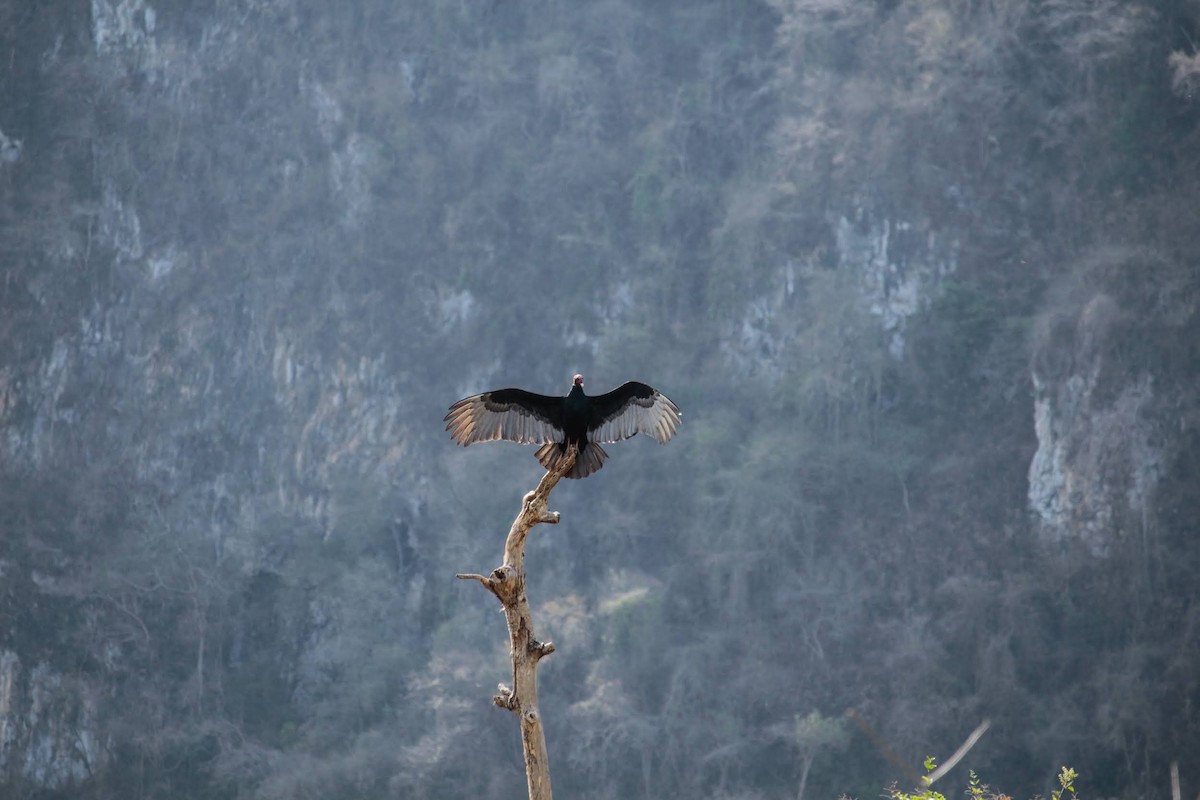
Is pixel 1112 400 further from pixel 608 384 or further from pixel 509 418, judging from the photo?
pixel 509 418

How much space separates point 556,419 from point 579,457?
32 cm

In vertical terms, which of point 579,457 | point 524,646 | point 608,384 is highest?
point 608,384

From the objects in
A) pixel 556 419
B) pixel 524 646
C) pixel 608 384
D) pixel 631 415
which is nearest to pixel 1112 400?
pixel 608 384

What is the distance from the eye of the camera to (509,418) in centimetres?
782

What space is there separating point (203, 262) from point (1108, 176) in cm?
1790

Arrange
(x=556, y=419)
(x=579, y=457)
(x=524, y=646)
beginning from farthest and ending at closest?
(x=556, y=419)
(x=579, y=457)
(x=524, y=646)

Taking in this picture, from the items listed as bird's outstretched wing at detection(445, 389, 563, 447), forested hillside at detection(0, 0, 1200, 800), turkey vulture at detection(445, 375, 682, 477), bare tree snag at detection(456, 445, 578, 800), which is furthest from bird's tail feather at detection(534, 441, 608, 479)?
forested hillside at detection(0, 0, 1200, 800)

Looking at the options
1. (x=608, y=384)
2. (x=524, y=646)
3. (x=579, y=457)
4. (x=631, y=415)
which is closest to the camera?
(x=524, y=646)

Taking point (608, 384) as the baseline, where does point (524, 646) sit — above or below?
below

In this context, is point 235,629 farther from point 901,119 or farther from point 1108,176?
point 1108,176

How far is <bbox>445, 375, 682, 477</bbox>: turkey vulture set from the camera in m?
7.65

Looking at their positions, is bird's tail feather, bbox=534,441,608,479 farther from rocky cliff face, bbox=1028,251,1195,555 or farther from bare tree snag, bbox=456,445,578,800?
rocky cliff face, bbox=1028,251,1195,555

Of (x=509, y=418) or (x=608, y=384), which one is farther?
(x=608, y=384)

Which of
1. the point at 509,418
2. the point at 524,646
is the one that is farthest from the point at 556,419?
the point at 524,646
